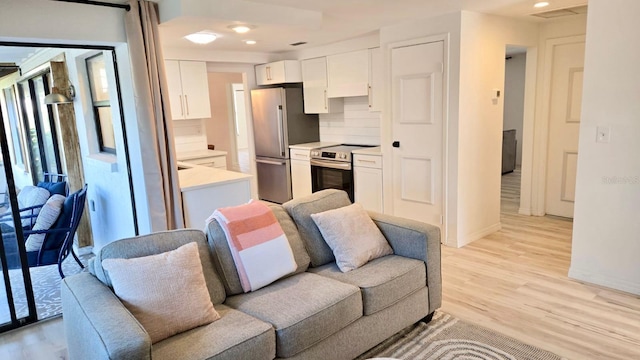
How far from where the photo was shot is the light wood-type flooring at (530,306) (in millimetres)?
2582

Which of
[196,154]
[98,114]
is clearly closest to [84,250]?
[98,114]

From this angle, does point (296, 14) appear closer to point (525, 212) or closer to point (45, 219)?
point (45, 219)

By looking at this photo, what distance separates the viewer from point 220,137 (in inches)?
326

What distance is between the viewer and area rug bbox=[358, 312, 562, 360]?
2.44 metres

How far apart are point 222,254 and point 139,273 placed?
503 mm

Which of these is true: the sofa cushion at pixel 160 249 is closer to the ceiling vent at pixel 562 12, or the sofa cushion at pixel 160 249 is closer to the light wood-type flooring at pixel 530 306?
the light wood-type flooring at pixel 530 306

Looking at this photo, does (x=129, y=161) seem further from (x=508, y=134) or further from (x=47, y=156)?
(x=508, y=134)

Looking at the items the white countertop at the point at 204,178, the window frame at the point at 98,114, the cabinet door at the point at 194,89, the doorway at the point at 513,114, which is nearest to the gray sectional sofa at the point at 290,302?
the white countertop at the point at 204,178

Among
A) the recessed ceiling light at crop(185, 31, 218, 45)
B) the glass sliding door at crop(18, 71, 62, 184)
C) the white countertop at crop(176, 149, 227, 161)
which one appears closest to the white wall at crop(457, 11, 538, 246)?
A: the recessed ceiling light at crop(185, 31, 218, 45)

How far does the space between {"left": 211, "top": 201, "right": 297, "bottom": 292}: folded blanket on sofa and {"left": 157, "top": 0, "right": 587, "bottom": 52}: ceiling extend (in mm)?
1592

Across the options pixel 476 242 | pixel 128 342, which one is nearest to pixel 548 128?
pixel 476 242

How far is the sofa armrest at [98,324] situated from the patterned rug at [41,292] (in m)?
1.31

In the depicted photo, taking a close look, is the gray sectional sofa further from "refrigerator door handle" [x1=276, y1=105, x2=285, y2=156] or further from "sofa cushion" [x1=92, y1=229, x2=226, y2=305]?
"refrigerator door handle" [x1=276, y1=105, x2=285, y2=156]

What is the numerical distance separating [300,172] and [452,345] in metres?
3.70
